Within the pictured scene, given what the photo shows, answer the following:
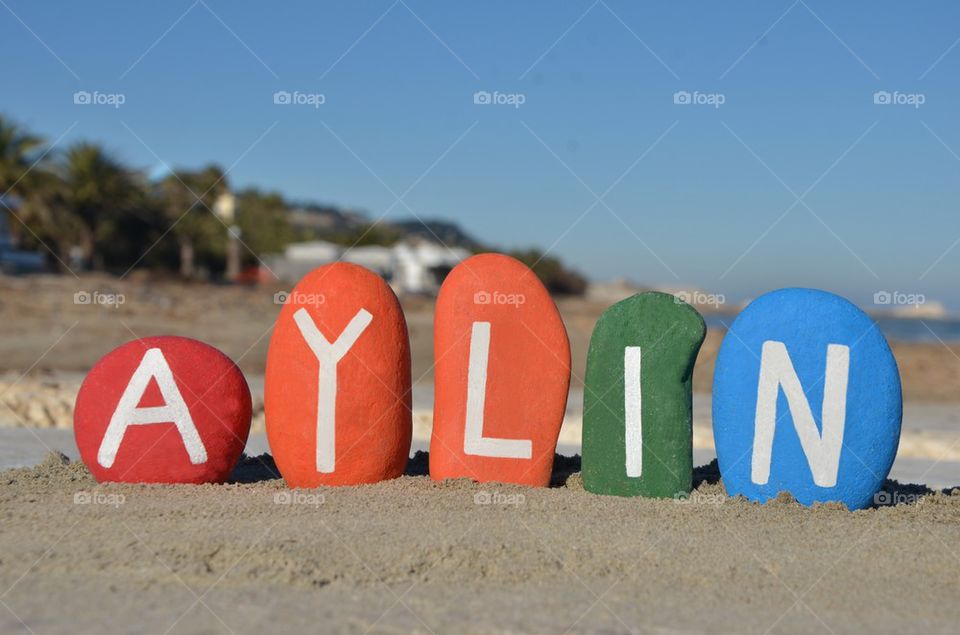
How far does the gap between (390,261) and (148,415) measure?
165 ft

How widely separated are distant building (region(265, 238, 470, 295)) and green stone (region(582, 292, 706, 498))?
45.9 meters

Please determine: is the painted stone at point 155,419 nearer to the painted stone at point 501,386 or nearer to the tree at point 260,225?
the painted stone at point 501,386

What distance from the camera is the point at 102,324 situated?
1958 centimetres

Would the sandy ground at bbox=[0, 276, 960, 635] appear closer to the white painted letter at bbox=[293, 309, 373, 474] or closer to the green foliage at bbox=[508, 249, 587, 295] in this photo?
the white painted letter at bbox=[293, 309, 373, 474]

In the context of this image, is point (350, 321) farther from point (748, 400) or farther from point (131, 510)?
point (748, 400)

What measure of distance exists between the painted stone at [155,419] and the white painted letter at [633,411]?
8.45ft

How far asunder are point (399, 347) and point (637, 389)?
5.22ft

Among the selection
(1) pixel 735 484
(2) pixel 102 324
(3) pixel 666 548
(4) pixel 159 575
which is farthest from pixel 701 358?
(4) pixel 159 575

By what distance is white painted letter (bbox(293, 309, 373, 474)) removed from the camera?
6.18m

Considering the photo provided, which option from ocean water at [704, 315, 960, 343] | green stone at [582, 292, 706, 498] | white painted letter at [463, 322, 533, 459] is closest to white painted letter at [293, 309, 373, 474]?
white painted letter at [463, 322, 533, 459]
